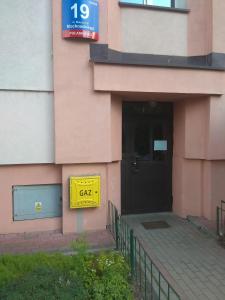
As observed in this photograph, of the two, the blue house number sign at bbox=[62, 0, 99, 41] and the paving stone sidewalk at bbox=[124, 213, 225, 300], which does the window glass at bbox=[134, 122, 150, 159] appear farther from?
the blue house number sign at bbox=[62, 0, 99, 41]

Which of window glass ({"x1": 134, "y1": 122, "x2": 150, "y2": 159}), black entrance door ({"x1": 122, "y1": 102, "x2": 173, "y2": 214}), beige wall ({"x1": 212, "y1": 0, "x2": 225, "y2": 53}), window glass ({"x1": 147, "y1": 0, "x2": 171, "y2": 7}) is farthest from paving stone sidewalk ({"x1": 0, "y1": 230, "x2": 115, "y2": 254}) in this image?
window glass ({"x1": 147, "y1": 0, "x2": 171, "y2": 7})

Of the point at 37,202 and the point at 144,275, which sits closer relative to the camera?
the point at 144,275

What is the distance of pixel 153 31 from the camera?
6.10 m

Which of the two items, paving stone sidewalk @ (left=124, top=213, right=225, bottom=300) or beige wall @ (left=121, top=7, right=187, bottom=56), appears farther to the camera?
beige wall @ (left=121, top=7, right=187, bottom=56)

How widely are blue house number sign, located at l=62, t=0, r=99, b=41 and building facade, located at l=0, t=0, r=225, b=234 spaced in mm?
128

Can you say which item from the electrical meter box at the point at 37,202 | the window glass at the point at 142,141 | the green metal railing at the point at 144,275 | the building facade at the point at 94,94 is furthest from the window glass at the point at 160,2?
the green metal railing at the point at 144,275

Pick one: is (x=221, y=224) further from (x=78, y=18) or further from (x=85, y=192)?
(x=78, y=18)

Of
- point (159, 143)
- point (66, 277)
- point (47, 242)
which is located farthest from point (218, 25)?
point (66, 277)

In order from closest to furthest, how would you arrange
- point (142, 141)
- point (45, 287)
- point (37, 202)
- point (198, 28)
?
point (45, 287) → point (37, 202) → point (198, 28) → point (142, 141)

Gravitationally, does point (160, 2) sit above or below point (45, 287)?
above

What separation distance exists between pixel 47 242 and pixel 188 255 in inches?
87.3

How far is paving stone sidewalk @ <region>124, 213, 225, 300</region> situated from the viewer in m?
4.01

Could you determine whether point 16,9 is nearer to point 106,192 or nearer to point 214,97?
point 106,192

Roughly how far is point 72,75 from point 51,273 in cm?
334
